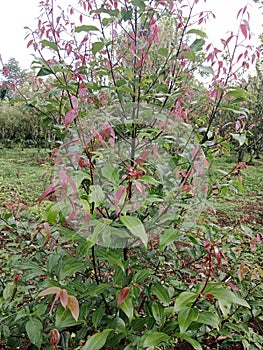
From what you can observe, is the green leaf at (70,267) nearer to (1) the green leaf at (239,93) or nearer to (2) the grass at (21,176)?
(1) the green leaf at (239,93)

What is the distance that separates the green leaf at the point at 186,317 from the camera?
962 mm

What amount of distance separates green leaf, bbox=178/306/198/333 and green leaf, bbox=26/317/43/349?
1.58ft

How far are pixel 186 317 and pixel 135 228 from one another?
14.3 inches

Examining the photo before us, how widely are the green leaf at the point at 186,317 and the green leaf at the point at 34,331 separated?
0.48 metres

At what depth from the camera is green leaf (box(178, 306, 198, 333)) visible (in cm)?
96

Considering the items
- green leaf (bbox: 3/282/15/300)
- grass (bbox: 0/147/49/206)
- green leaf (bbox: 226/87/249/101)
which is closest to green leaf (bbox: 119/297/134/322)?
green leaf (bbox: 3/282/15/300)

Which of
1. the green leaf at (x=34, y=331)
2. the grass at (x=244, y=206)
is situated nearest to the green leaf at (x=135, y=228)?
the green leaf at (x=34, y=331)

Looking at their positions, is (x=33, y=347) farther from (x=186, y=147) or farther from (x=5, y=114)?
(x=5, y=114)

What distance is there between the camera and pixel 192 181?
1.37m

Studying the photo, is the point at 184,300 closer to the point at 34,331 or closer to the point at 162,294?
the point at 162,294

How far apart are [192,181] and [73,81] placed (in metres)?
0.67

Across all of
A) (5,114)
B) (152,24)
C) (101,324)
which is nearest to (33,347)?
(101,324)

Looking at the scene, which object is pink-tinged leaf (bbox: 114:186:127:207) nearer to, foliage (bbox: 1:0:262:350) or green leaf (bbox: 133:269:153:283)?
foliage (bbox: 1:0:262:350)

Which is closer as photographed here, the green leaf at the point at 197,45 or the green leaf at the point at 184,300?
the green leaf at the point at 184,300
